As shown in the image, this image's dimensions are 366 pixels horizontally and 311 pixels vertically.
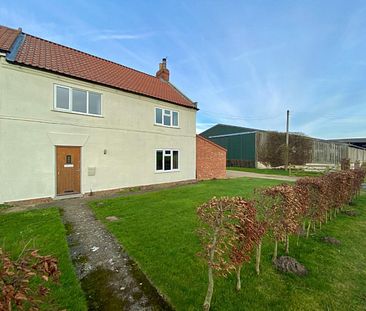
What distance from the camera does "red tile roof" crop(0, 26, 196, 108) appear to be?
9.67 metres

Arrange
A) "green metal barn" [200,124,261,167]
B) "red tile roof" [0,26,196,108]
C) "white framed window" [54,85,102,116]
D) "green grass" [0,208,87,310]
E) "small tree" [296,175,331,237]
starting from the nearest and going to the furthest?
"green grass" [0,208,87,310], "small tree" [296,175,331,237], "red tile roof" [0,26,196,108], "white framed window" [54,85,102,116], "green metal barn" [200,124,261,167]

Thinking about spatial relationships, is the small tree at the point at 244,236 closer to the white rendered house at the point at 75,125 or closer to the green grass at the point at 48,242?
the green grass at the point at 48,242

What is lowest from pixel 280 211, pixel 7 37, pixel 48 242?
pixel 48 242

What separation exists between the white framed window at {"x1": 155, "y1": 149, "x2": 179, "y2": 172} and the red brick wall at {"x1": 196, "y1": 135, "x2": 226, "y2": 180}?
2.62m

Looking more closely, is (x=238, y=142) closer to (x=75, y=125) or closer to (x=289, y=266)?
(x=75, y=125)

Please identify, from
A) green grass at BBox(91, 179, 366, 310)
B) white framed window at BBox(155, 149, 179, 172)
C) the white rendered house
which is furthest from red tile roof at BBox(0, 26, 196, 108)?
green grass at BBox(91, 179, 366, 310)

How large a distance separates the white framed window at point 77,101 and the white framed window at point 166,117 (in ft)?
13.4

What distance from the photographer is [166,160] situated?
1472cm

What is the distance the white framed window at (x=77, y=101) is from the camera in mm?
9813

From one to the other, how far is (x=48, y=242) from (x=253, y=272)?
15.7 feet

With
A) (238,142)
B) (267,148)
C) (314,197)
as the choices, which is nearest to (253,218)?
(314,197)

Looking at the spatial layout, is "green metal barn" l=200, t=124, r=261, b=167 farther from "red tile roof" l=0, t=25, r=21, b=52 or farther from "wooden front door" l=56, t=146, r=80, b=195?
"red tile roof" l=0, t=25, r=21, b=52

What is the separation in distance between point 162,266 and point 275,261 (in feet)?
7.71

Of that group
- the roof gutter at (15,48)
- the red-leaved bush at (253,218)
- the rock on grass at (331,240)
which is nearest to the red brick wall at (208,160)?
the red-leaved bush at (253,218)
